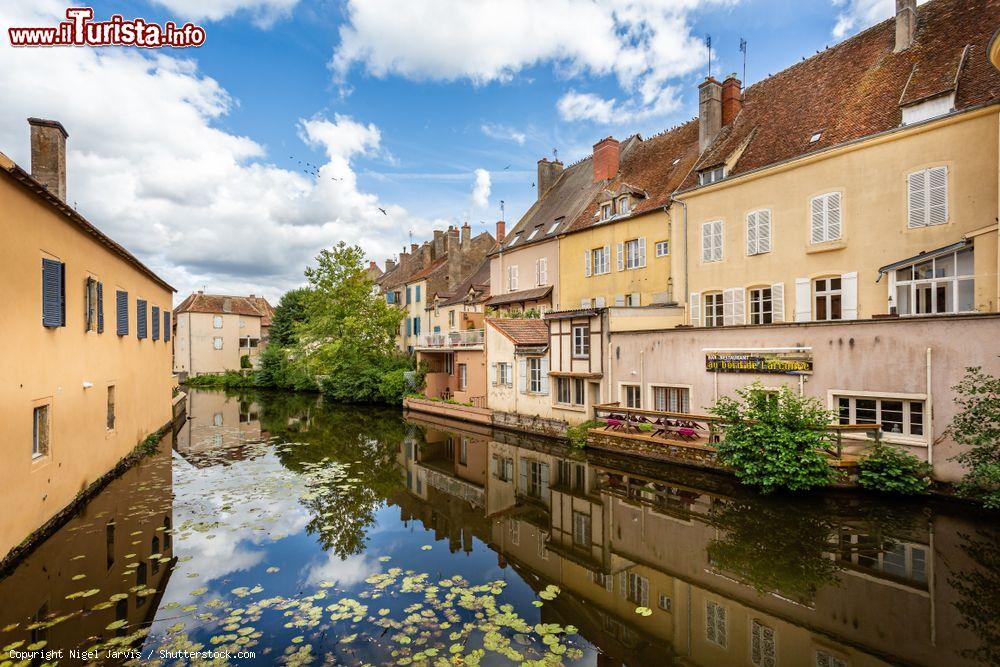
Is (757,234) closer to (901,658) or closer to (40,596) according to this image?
(901,658)

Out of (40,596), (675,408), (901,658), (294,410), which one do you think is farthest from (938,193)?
(294,410)

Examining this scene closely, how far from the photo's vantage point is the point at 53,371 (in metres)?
8.92

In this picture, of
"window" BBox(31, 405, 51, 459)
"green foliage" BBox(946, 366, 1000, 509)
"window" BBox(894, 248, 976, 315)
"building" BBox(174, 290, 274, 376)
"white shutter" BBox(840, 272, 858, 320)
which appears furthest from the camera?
"building" BBox(174, 290, 274, 376)

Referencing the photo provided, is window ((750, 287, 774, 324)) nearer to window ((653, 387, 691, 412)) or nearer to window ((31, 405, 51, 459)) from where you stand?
window ((653, 387, 691, 412))

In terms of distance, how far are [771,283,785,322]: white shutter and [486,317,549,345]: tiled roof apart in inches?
332

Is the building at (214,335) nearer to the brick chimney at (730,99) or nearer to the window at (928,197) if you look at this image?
the brick chimney at (730,99)

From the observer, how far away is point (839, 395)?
1212 cm

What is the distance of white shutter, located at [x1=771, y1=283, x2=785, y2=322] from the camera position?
15875 millimetres

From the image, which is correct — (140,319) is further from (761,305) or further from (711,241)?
(761,305)

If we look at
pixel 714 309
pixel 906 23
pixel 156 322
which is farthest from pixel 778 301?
pixel 156 322

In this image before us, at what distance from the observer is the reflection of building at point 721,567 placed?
232 inches

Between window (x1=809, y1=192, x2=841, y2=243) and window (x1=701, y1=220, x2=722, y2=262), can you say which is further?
window (x1=701, y1=220, x2=722, y2=262)

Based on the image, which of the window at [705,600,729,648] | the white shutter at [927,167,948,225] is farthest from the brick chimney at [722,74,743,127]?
the window at [705,600,729,648]

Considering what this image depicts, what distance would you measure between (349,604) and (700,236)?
54.7 feet
